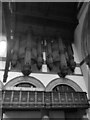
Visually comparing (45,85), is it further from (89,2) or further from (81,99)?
(89,2)

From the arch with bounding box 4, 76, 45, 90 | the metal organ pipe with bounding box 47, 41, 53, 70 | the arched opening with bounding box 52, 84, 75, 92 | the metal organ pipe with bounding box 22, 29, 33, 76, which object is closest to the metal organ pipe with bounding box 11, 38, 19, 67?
the metal organ pipe with bounding box 22, 29, 33, 76

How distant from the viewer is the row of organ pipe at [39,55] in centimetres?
657

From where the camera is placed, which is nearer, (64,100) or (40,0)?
(64,100)

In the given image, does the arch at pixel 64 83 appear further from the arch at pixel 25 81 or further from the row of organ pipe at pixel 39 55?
the arch at pixel 25 81

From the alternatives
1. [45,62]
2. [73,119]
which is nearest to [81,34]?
[45,62]

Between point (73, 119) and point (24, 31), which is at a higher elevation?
point (24, 31)

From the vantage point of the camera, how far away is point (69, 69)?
7301 mm

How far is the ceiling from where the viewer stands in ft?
25.8

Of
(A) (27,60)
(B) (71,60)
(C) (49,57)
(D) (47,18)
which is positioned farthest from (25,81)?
(D) (47,18)

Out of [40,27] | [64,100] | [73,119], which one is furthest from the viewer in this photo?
[40,27]

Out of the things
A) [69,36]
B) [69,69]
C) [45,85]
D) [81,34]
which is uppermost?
[69,36]

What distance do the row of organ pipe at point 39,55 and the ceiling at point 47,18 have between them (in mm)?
634

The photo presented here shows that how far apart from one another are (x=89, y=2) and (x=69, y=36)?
289 cm

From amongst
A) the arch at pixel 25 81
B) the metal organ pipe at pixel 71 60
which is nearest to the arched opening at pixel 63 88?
the arch at pixel 25 81
